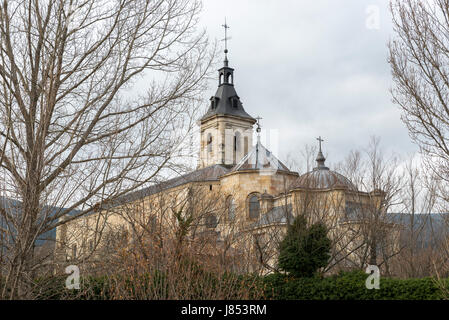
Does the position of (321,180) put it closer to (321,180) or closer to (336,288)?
(321,180)

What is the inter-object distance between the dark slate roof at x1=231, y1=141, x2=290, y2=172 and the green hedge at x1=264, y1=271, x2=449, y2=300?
2210 cm

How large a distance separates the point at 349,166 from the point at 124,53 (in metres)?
14.0

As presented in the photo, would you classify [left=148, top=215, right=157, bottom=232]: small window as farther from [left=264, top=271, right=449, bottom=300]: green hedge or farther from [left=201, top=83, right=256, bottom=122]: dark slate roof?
[left=201, top=83, right=256, bottom=122]: dark slate roof

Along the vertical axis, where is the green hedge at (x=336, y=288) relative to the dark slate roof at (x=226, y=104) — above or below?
below

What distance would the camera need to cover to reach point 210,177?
41.7 meters

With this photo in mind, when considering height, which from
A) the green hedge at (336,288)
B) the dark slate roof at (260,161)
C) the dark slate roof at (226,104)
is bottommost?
the green hedge at (336,288)


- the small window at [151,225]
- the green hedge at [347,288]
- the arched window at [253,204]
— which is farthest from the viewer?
the arched window at [253,204]

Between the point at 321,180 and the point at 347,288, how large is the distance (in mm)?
13453

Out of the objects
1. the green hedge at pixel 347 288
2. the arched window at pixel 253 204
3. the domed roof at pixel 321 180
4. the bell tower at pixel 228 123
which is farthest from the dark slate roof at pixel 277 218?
the bell tower at pixel 228 123

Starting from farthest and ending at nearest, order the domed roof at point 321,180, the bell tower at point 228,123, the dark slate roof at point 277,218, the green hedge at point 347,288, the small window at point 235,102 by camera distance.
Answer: the small window at point 235,102, the bell tower at point 228,123, the domed roof at point 321,180, the dark slate roof at point 277,218, the green hedge at point 347,288

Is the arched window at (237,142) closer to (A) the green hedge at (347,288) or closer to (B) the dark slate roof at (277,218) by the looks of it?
(B) the dark slate roof at (277,218)

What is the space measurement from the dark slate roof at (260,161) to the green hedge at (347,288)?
22100 millimetres

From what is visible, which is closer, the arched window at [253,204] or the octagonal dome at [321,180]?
the octagonal dome at [321,180]

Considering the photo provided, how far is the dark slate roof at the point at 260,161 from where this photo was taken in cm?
3822
